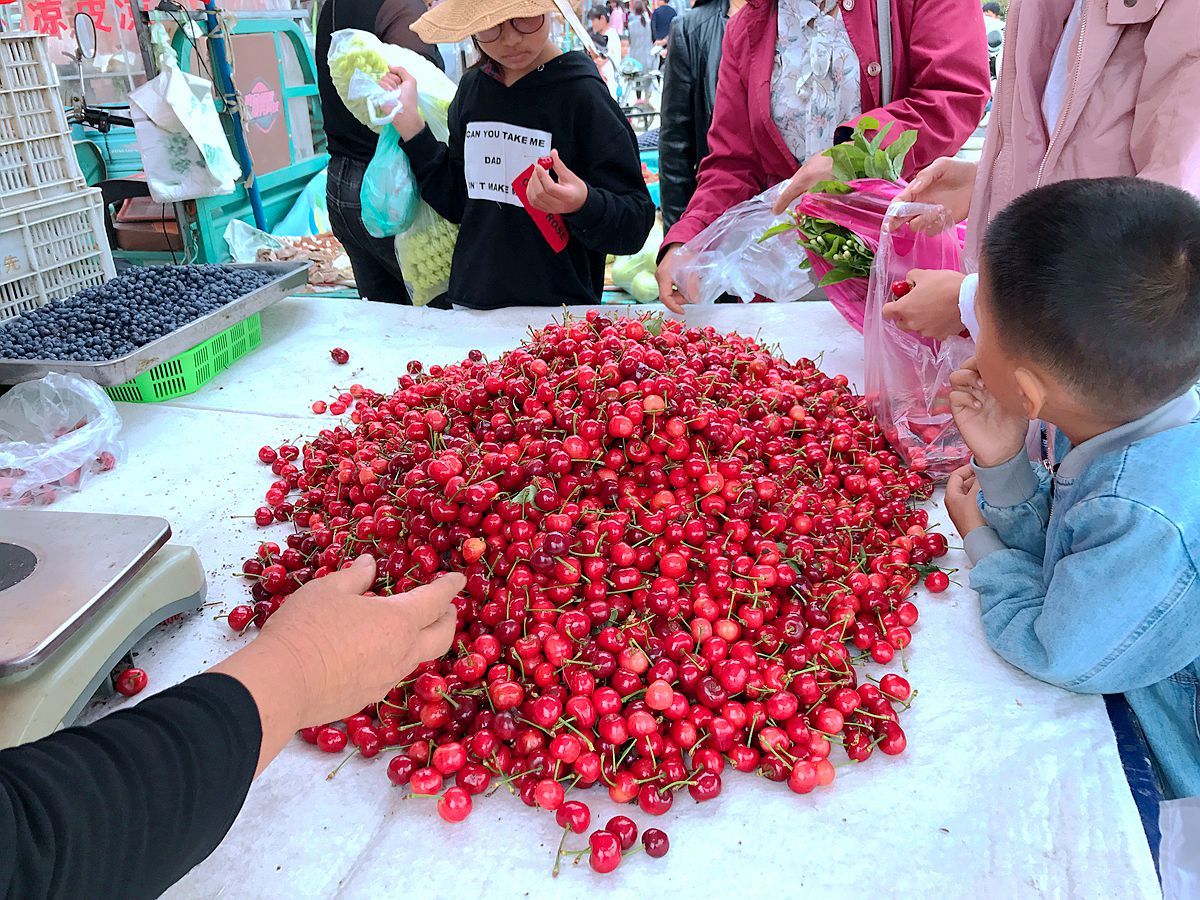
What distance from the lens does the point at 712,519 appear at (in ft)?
4.98

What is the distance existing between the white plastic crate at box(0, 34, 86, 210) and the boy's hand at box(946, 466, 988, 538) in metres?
2.79

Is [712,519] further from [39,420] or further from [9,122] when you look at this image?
[9,122]

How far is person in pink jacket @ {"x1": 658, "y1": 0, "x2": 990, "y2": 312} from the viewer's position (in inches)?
90.7

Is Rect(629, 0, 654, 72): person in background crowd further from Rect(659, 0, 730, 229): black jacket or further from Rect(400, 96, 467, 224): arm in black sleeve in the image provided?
Rect(400, 96, 467, 224): arm in black sleeve

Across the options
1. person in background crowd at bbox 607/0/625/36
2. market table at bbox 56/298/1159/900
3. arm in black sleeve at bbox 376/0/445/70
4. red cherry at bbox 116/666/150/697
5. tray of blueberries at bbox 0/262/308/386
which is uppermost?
person in background crowd at bbox 607/0/625/36

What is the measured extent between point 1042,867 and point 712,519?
2.37 ft

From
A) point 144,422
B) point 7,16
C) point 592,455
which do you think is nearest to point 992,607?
point 592,455

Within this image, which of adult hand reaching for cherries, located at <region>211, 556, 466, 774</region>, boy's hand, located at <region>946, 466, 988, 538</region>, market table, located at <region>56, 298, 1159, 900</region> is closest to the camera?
adult hand reaching for cherries, located at <region>211, 556, 466, 774</region>

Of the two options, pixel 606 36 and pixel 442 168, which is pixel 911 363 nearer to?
pixel 442 168

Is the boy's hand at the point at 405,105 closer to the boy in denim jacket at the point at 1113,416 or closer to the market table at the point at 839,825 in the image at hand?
the market table at the point at 839,825

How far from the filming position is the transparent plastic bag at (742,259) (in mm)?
2506

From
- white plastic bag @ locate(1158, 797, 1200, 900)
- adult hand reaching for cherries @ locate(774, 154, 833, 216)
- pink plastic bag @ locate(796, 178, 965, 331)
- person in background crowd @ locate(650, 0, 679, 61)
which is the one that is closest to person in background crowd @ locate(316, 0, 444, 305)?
adult hand reaching for cherries @ locate(774, 154, 833, 216)

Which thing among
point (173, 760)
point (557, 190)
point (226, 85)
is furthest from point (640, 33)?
point (173, 760)

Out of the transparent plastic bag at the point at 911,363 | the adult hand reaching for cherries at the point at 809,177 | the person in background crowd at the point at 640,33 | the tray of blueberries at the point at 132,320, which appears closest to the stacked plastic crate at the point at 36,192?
the tray of blueberries at the point at 132,320
